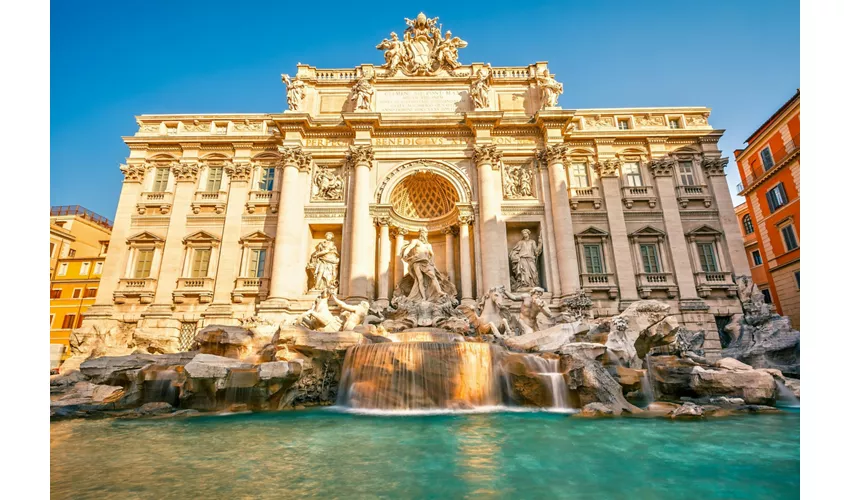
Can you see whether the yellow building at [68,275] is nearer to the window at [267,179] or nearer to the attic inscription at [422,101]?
the window at [267,179]

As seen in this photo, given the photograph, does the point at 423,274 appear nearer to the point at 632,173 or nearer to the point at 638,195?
the point at 638,195

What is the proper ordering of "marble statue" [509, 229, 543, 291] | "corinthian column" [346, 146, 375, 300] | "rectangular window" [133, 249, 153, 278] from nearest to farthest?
1. "corinthian column" [346, 146, 375, 300]
2. "marble statue" [509, 229, 543, 291]
3. "rectangular window" [133, 249, 153, 278]

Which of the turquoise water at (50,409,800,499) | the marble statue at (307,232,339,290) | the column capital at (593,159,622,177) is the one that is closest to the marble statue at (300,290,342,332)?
the marble statue at (307,232,339,290)

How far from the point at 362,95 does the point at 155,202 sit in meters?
11.7

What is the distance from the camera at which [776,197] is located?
2100 cm

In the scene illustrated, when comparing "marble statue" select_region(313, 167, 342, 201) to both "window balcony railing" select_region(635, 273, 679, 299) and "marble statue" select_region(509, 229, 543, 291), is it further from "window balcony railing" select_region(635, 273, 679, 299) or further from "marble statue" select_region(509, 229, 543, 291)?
"window balcony railing" select_region(635, 273, 679, 299)

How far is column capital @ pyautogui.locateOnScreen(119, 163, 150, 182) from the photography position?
749 inches

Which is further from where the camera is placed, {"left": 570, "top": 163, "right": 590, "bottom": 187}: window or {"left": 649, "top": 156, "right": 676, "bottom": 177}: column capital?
{"left": 570, "top": 163, "right": 590, "bottom": 187}: window

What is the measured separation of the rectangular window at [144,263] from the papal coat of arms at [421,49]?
15.1 metres

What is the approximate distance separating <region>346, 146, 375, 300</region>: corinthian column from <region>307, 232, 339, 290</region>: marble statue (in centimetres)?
96

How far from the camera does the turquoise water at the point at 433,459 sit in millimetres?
3545

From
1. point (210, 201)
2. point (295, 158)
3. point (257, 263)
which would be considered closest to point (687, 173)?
point (295, 158)
